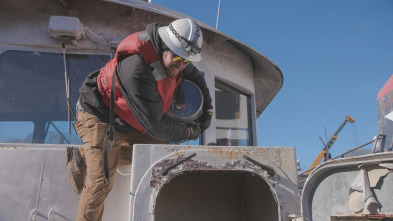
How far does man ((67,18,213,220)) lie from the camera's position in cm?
260

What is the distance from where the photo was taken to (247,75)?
192 inches

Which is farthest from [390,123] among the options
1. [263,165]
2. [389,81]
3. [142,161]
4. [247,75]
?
[142,161]

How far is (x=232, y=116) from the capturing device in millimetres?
4461

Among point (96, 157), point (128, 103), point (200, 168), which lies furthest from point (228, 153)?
point (96, 157)

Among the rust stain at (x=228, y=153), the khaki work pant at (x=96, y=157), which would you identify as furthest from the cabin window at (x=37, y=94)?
the rust stain at (x=228, y=153)

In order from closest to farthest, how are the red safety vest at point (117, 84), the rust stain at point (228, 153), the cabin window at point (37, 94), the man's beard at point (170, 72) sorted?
1. the rust stain at point (228, 153)
2. the red safety vest at point (117, 84)
3. the man's beard at point (170, 72)
4. the cabin window at point (37, 94)

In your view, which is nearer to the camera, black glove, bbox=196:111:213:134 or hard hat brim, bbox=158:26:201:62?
hard hat brim, bbox=158:26:201:62

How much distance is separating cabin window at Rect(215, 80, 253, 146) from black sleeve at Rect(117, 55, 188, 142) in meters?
1.57

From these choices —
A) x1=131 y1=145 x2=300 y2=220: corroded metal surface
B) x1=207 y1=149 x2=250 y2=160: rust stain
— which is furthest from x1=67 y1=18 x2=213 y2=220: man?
x1=207 y1=149 x2=250 y2=160: rust stain

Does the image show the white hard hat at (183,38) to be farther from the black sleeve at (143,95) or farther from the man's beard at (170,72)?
the black sleeve at (143,95)

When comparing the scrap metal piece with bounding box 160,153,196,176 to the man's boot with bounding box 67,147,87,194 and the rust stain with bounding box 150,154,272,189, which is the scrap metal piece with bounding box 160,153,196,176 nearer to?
the rust stain with bounding box 150,154,272,189

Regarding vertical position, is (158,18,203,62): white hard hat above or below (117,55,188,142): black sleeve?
above

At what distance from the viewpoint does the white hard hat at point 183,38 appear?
2760mm

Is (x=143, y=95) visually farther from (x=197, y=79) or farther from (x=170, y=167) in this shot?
(x=197, y=79)
